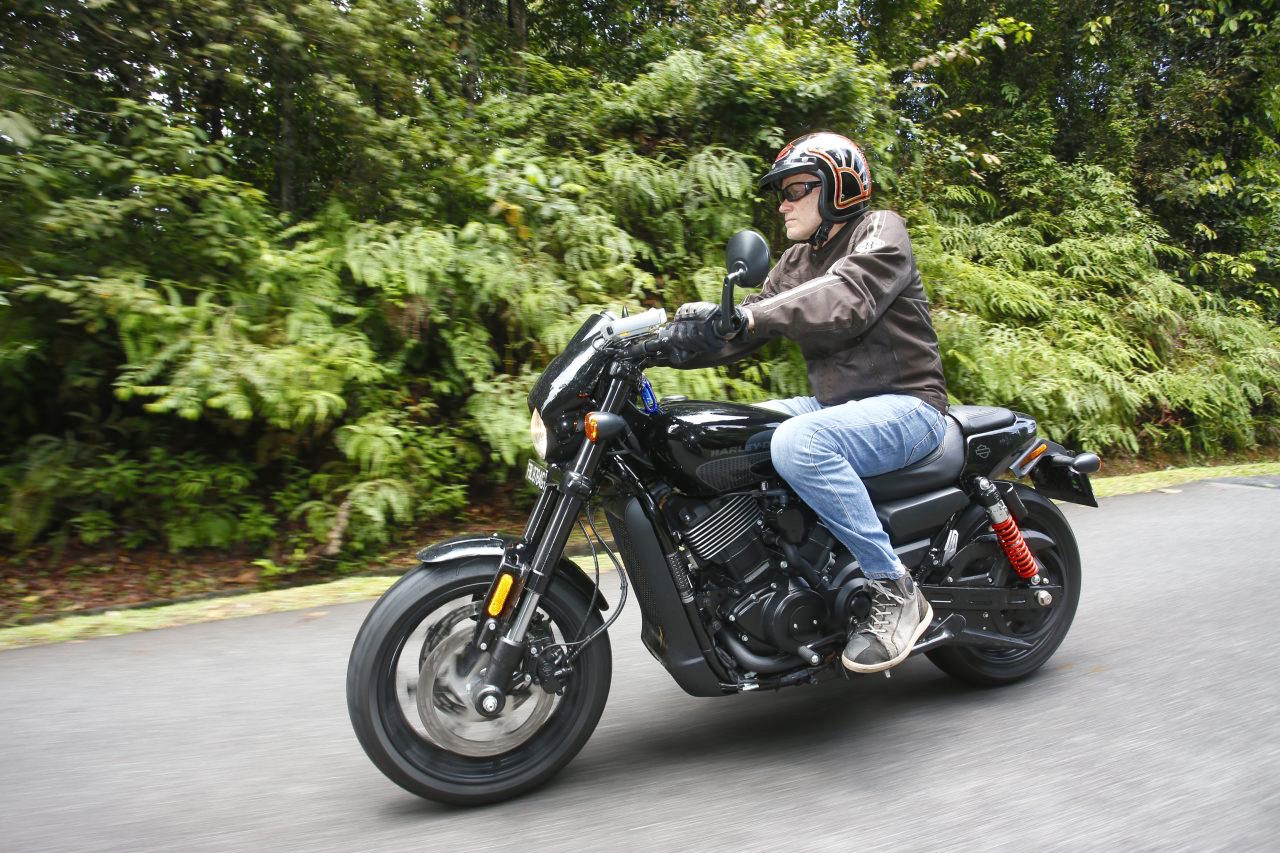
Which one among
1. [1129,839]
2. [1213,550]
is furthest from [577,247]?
[1129,839]

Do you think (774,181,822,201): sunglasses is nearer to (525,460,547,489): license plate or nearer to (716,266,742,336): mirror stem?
(716,266,742,336): mirror stem

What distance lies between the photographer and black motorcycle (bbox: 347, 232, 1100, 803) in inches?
115

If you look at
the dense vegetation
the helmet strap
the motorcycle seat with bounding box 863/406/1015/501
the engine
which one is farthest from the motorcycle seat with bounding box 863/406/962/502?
the dense vegetation

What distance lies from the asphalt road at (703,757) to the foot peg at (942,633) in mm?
350

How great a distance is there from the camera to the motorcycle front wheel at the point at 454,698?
9.37ft

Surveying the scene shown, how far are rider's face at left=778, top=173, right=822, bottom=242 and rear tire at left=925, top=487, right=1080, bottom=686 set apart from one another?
1401 millimetres

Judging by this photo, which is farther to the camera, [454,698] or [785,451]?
[785,451]

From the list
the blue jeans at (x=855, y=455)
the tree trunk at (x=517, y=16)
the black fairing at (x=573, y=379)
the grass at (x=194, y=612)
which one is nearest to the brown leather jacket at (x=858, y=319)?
the blue jeans at (x=855, y=455)

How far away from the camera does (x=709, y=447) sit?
3205 mm

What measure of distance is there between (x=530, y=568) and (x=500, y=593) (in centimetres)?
12

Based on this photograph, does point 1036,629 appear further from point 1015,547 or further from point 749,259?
point 749,259

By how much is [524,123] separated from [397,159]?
61.6 inches

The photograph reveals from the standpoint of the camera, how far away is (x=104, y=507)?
6.04 meters

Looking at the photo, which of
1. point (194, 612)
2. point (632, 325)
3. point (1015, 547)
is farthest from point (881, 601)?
point (194, 612)
